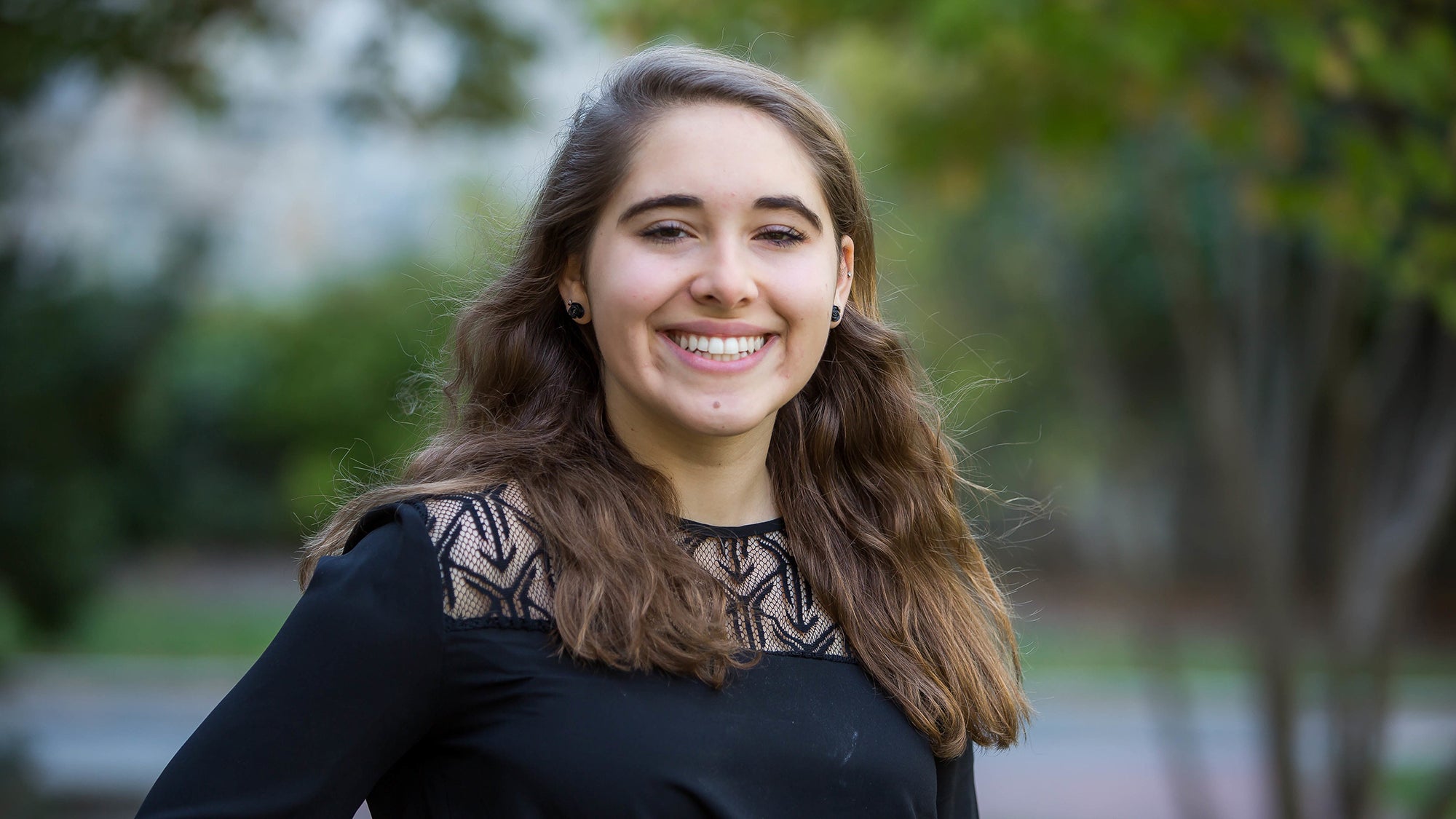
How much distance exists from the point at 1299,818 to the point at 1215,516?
604 inches

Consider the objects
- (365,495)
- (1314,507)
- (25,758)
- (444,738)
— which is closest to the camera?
(444,738)

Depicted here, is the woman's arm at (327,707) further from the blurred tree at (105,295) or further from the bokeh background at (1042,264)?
the blurred tree at (105,295)

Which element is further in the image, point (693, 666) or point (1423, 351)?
point (1423, 351)

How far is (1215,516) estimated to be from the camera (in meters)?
Result: 20.4

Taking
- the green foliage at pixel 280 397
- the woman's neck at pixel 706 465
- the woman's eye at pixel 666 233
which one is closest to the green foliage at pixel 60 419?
the woman's neck at pixel 706 465

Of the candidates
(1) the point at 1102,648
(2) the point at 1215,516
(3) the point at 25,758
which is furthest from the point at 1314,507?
(3) the point at 25,758

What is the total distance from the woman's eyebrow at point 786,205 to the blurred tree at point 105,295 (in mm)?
2123

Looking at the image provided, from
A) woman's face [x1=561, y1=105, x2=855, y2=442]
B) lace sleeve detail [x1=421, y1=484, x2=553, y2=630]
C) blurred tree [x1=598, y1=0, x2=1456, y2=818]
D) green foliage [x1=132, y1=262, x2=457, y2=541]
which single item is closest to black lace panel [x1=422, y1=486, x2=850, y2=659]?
lace sleeve detail [x1=421, y1=484, x2=553, y2=630]

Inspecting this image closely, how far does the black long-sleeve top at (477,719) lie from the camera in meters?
1.56

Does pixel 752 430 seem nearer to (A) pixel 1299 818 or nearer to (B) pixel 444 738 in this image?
(B) pixel 444 738

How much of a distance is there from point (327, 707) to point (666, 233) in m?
0.75

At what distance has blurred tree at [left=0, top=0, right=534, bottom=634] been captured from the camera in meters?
5.15

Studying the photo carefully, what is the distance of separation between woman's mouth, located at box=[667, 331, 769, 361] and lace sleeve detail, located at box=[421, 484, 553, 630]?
1.02 feet

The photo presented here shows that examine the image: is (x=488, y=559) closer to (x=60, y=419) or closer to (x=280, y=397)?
(x=60, y=419)
